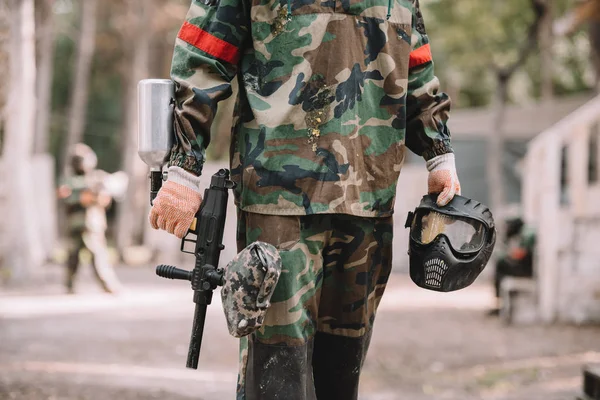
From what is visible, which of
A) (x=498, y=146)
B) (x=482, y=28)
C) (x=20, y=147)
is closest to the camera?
(x=20, y=147)

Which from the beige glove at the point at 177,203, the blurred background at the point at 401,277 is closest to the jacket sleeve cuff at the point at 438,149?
the beige glove at the point at 177,203

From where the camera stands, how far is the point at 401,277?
1631 cm

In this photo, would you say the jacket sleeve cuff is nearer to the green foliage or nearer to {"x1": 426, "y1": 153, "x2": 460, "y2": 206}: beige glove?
{"x1": 426, "y1": 153, "x2": 460, "y2": 206}: beige glove

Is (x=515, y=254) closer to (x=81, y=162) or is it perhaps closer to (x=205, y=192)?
(x=81, y=162)

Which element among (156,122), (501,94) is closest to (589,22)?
(501,94)

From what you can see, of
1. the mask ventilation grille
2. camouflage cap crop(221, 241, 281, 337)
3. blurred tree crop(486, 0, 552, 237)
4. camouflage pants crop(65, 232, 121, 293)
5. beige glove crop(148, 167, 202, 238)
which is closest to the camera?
camouflage cap crop(221, 241, 281, 337)

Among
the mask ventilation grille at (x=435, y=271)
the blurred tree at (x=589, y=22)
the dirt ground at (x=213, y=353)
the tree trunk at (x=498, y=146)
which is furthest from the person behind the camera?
the tree trunk at (x=498, y=146)

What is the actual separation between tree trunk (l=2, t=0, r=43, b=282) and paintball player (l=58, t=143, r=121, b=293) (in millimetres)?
1966

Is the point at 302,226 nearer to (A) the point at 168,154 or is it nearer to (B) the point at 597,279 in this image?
(A) the point at 168,154

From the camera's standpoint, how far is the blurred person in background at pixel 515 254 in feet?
31.4

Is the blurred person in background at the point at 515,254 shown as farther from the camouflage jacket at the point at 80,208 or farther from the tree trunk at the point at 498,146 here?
the tree trunk at the point at 498,146

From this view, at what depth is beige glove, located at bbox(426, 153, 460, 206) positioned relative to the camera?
3.09 metres

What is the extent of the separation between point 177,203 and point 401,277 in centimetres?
1378

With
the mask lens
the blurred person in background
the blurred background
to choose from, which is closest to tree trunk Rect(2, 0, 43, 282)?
the blurred background
